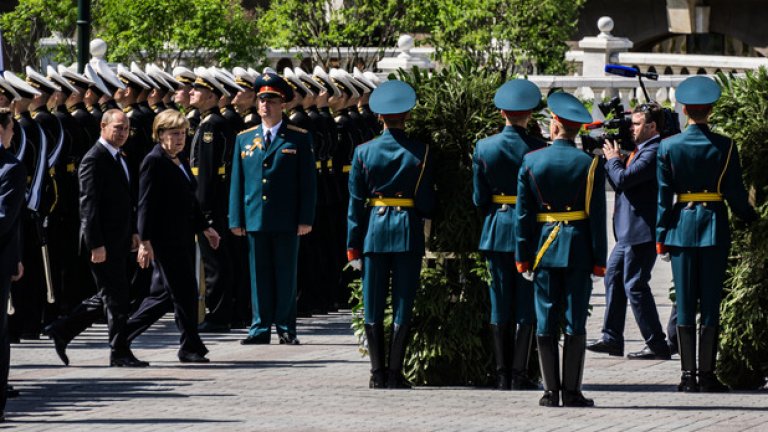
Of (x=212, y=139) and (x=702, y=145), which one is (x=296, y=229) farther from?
(x=702, y=145)

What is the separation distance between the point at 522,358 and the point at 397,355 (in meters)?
0.79

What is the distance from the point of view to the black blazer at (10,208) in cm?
1264

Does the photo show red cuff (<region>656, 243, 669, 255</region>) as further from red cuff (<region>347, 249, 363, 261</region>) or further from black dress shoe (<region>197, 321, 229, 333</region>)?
black dress shoe (<region>197, 321, 229, 333</region>)

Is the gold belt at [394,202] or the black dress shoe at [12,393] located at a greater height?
the gold belt at [394,202]

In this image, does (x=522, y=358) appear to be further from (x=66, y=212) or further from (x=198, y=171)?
(x=66, y=212)

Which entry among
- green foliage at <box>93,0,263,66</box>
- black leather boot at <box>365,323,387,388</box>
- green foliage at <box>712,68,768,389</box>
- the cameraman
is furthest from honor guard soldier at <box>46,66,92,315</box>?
green foliage at <box>93,0,263,66</box>

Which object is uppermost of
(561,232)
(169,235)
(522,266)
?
(561,232)

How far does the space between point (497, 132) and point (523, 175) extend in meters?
1.04

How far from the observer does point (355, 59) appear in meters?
34.2

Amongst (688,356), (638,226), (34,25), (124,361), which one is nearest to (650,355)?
(638,226)

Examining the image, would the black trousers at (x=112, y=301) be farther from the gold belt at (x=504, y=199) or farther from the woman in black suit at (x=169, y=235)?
the gold belt at (x=504, y=199)

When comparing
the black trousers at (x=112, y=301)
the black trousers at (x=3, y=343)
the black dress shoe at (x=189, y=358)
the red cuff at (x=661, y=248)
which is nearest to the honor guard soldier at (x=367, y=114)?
the black dress shoe at (x=189, y=358)

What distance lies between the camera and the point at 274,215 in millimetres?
16688

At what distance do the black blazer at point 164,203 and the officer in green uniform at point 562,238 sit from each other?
2884 millimetres
